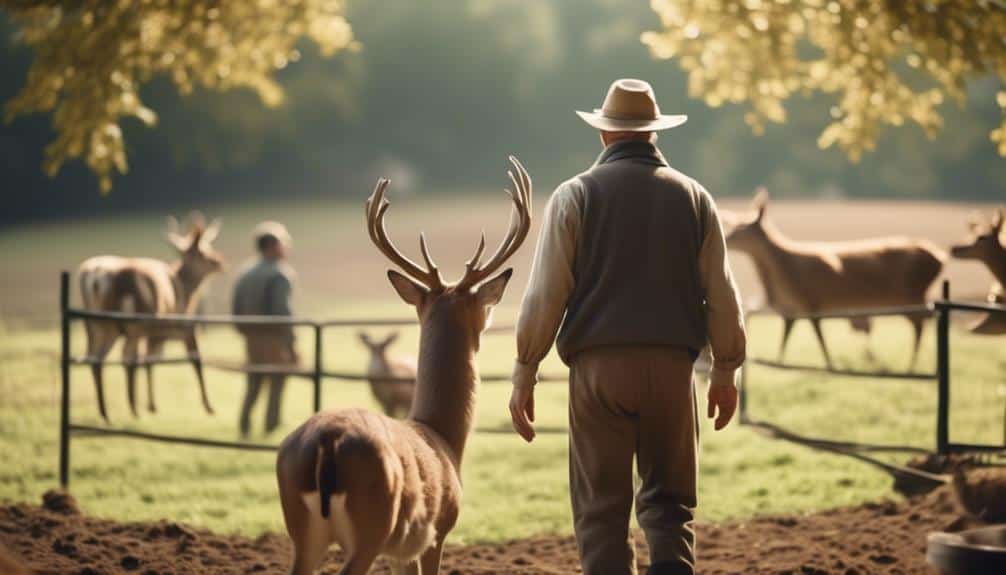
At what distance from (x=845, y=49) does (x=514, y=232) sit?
6.52 meters

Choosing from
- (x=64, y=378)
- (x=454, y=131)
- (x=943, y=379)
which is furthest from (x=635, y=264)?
(x=454, y=131)

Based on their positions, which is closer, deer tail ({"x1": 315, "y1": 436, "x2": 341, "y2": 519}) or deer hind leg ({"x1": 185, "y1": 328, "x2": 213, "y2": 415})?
deer tail ({"x1": 315, "y1": 436, "x2": 341, "y2": 519})

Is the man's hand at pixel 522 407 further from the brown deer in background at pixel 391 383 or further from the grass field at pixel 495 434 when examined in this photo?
the brown deer in background at pixel 391 383

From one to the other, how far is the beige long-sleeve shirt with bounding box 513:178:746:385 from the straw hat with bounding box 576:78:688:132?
12.8 inches

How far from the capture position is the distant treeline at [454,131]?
4547cm

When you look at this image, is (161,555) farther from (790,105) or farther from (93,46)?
(790,105)

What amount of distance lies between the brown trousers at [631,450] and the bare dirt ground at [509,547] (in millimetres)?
1784

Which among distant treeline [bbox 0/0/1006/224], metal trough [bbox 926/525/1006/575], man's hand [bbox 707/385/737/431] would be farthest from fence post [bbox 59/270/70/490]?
distant treeline [bbox 0/0/1006/224]

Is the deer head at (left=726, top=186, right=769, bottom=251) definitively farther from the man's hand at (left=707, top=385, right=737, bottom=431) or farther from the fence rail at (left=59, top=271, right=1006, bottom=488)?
the man's hand at (left=707, top=385, right=737, bottom=431)

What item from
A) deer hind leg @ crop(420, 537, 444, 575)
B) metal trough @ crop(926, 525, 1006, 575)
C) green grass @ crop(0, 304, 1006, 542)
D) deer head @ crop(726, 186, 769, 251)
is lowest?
green grass @ crop(0, 304, 1006, 542)

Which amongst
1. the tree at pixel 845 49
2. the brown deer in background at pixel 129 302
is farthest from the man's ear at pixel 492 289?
the brown deer in background at pixel 129 302

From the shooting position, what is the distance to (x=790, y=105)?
50.2 m

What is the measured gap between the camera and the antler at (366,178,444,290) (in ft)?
20.4

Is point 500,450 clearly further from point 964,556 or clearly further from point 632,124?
point 964,556
